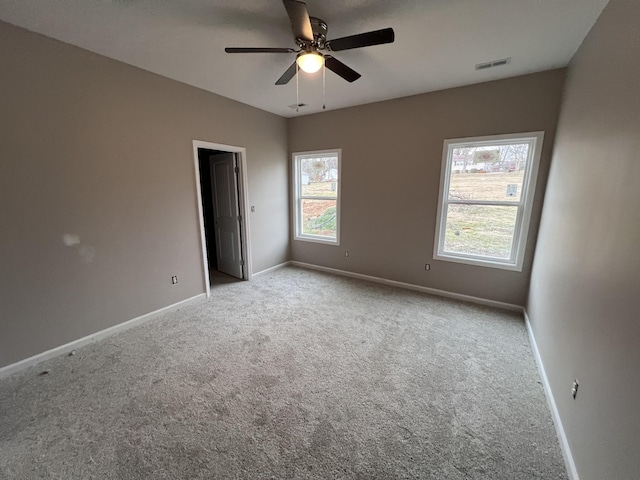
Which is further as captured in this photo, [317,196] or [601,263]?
[317,196]

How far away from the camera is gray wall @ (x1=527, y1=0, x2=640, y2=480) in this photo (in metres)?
1.07

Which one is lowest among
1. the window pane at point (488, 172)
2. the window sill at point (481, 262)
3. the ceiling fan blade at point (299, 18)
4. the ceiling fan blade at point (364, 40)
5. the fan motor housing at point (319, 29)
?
the window sill at point (481, 262)

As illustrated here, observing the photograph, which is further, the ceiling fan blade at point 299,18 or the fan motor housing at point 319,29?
the fan motor housing at point 319,29

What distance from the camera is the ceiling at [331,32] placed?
1.77 meters

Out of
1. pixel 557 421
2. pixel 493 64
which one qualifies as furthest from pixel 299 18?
pixel 557 421

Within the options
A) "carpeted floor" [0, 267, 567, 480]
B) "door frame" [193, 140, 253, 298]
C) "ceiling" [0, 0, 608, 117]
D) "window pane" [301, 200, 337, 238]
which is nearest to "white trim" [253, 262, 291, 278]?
"door frame" [193, 140, 253, 298]

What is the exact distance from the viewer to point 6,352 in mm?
2102

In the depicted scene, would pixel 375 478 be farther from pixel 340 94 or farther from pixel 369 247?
pixel 340 94

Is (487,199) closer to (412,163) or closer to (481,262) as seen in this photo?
(481,262)

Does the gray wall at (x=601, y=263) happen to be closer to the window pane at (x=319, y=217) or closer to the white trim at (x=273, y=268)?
the window pane at (x=319, y=217)

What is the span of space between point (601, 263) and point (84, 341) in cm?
411

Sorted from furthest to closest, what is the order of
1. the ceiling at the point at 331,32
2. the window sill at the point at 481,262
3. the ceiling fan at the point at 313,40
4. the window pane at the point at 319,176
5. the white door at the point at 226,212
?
the window pane at the point at 319,176 < the white door at the point at 226,212 < the window sill at the point at 481,262 < the ceiling at the point at 331,32 < the ceiling fan at the point at 313,40

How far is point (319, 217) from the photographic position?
475cm

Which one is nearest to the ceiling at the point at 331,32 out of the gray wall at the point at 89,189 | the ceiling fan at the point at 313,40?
the ceiling fan at the point at 313,40
